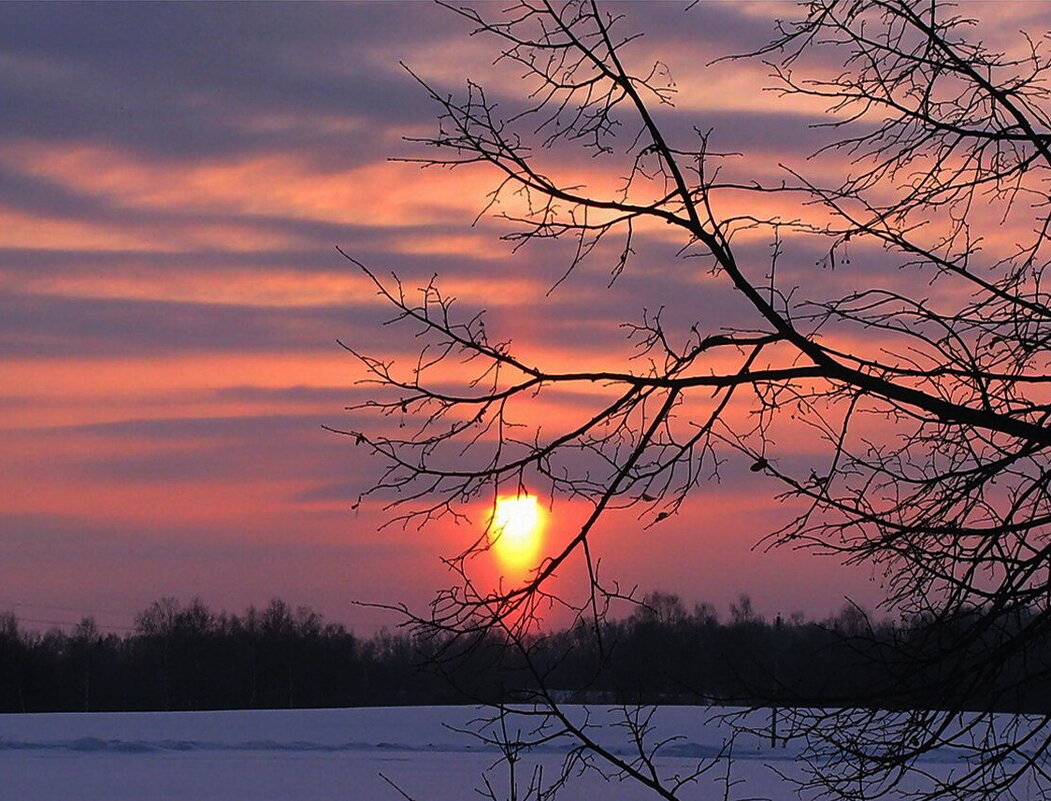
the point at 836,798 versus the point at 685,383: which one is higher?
the point at 685,383

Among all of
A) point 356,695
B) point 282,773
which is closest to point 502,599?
→ point 282,773

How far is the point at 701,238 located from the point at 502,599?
99cm

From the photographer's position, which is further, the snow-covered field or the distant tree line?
the snow-covered field

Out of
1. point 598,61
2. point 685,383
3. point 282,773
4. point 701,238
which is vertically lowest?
point 282,773

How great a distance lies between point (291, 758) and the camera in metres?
27.2

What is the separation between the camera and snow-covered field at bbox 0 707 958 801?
20141 mm

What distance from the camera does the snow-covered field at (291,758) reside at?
793 inches

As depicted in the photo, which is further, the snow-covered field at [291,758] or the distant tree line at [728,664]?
the snow-covered field at [291,758]

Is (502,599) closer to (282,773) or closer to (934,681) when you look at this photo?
(934,681)

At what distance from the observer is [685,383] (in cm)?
334

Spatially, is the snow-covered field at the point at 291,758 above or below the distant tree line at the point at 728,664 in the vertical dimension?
below

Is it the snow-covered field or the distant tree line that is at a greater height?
the distant tree line

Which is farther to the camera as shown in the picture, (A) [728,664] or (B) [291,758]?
(B) [291,758]

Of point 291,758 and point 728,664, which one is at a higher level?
point 728,664
